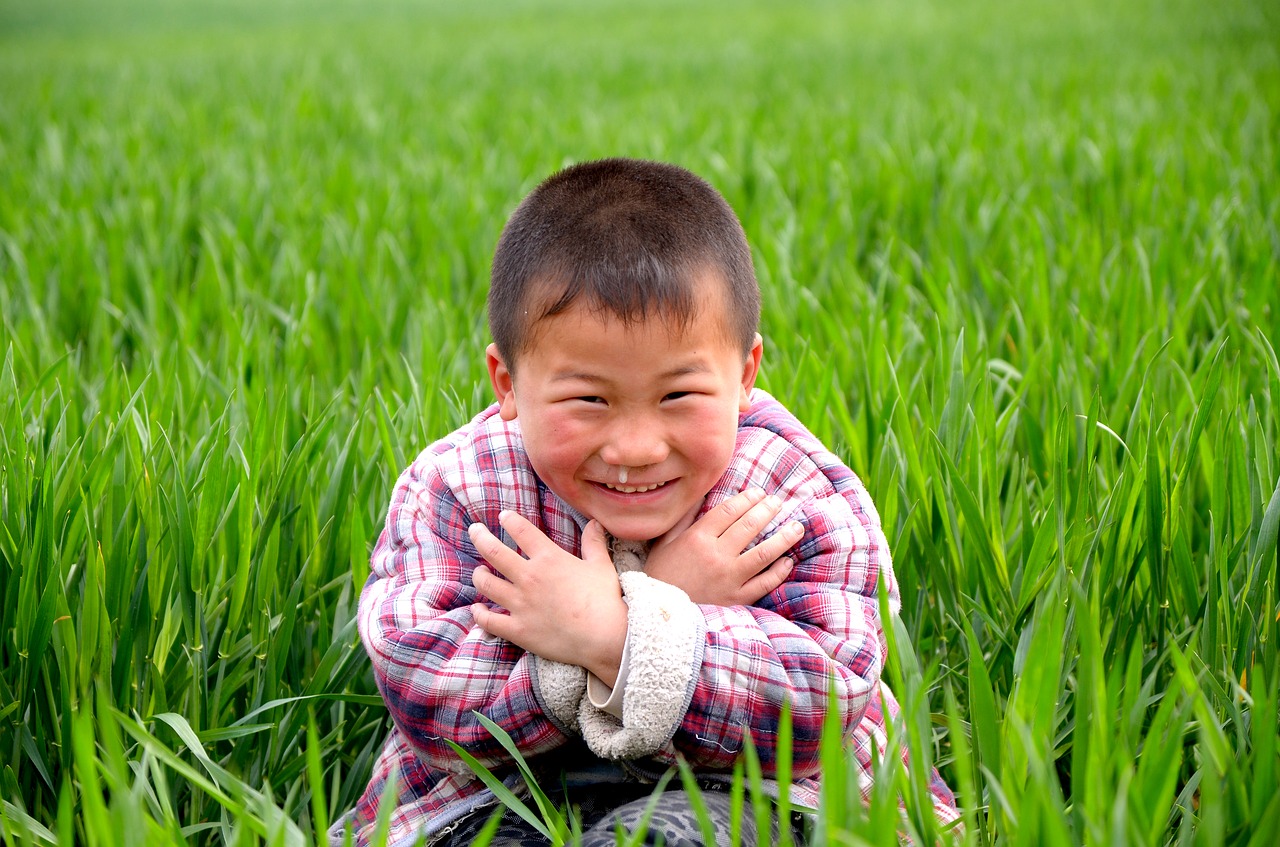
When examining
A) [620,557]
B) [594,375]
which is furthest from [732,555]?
[594,375]

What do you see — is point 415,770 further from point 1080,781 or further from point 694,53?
point 694,53

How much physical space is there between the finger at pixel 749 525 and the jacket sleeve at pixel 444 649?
0.23 meters

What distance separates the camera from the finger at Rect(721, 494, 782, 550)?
1253 mm

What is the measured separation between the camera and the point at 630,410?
119 centimetres

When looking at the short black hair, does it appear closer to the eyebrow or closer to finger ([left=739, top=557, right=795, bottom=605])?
the eyebrow

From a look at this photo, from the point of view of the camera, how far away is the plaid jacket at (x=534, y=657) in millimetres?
1172

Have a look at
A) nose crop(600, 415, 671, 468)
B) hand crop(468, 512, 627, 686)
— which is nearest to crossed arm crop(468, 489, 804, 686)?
hand crop(468, 512, 627, 686)

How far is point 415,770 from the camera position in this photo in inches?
51.1

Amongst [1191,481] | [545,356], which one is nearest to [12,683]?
[545,356]

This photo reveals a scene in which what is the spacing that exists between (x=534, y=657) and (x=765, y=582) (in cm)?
25

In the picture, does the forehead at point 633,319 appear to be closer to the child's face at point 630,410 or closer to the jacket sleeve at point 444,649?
the child's face at point 630,410

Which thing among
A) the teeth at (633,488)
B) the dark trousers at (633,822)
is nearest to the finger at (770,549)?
the teeth at (633,488)

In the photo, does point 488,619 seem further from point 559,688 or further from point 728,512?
point 728,512

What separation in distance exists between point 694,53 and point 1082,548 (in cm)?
996
